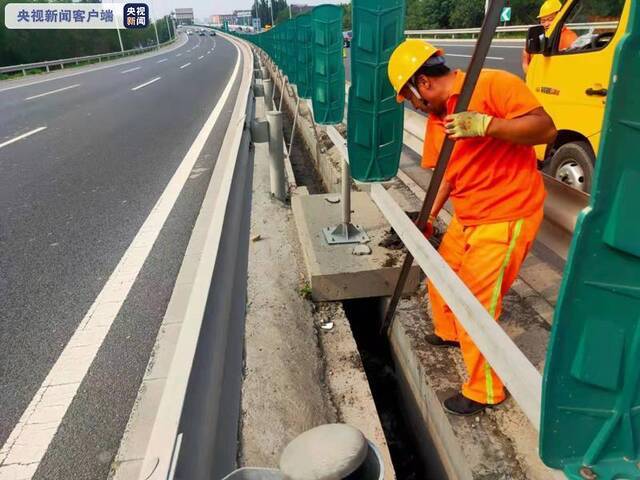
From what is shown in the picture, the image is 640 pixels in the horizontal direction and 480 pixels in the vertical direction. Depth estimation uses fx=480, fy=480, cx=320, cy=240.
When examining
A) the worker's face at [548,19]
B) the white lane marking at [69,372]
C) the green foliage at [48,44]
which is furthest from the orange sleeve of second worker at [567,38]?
the green foliage at [48,44]

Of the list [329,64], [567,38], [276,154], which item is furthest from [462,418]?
[329,64]

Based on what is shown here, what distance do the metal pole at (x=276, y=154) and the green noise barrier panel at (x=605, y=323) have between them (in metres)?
3.63

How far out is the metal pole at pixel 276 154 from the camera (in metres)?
4.48

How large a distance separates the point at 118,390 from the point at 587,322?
2.30 meters

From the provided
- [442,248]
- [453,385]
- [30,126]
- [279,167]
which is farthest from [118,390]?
[30,126]

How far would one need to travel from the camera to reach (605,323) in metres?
1.15

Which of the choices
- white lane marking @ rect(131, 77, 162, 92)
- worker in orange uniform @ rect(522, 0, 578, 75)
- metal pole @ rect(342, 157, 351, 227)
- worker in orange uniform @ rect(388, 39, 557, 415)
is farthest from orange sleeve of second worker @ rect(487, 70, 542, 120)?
white lane marking @ rect(131, 77, 162, 92)

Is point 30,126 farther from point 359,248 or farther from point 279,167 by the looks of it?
point 359,248

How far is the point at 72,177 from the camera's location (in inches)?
253

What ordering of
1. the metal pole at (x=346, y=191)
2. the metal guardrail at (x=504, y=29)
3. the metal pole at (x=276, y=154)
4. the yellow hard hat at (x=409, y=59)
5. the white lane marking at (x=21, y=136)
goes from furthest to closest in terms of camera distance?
the white lane marking at (x=21, y=136), the metal guardrail at (x=504, y=29), the metal pole at (x=276, y=154), the metal pole at (x=346, y=191), the yellow hard hat at (x=409, y=59)

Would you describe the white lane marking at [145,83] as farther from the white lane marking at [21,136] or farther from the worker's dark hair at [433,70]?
the worker's dark hair at [433,70]

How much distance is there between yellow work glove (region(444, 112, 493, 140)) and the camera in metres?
1.99

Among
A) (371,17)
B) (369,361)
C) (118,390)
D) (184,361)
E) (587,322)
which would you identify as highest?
(371,17)

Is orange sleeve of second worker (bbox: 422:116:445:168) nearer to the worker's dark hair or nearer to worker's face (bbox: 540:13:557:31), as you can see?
the worker's dark hair
